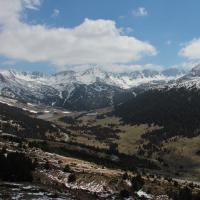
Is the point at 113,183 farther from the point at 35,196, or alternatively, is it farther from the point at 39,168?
the point at 35,196

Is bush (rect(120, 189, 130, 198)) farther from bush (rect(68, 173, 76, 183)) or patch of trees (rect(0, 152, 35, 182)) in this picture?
patch of trees (rect(0, 152, 35, 182))

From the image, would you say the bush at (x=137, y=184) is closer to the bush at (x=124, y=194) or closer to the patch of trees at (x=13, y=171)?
the bush at (x=124, y=194)

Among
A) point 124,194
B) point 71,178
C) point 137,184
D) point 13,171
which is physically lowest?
point 124,194

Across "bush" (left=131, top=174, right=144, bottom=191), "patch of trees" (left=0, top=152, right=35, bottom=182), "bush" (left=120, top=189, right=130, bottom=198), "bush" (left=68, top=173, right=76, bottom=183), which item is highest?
"patch of trees" (left=0, top=152, right=35, bottom=182)

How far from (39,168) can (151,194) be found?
30.4 metres

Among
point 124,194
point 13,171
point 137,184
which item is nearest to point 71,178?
point 137,184

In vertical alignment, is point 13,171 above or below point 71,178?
above

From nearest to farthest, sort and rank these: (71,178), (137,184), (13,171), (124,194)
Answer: (13,171) → (124,194) → (71,178) → (137,184)

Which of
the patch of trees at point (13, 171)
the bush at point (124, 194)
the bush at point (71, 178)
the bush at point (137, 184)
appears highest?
the patch of trees at point (13, 171)

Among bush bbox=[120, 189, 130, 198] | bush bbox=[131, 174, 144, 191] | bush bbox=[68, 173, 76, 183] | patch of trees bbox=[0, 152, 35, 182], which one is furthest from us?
bush bbox=[131, 174, 144, 191]

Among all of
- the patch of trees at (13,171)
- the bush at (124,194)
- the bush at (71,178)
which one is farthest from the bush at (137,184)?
the patch of trees at (13,171)

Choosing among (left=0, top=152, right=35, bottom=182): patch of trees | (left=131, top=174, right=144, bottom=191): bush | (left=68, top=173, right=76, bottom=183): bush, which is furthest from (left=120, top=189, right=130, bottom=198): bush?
(left=0, top=152, right=35, bottom=182): patch of trees

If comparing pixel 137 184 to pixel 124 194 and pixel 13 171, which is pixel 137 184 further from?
pixel 13 171

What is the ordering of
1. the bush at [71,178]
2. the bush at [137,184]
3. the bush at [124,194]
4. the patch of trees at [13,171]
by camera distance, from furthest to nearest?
the bush at [137,184]
the bush at [71,178]
the bush at [124,194]
the patch of trees at [13,171]
